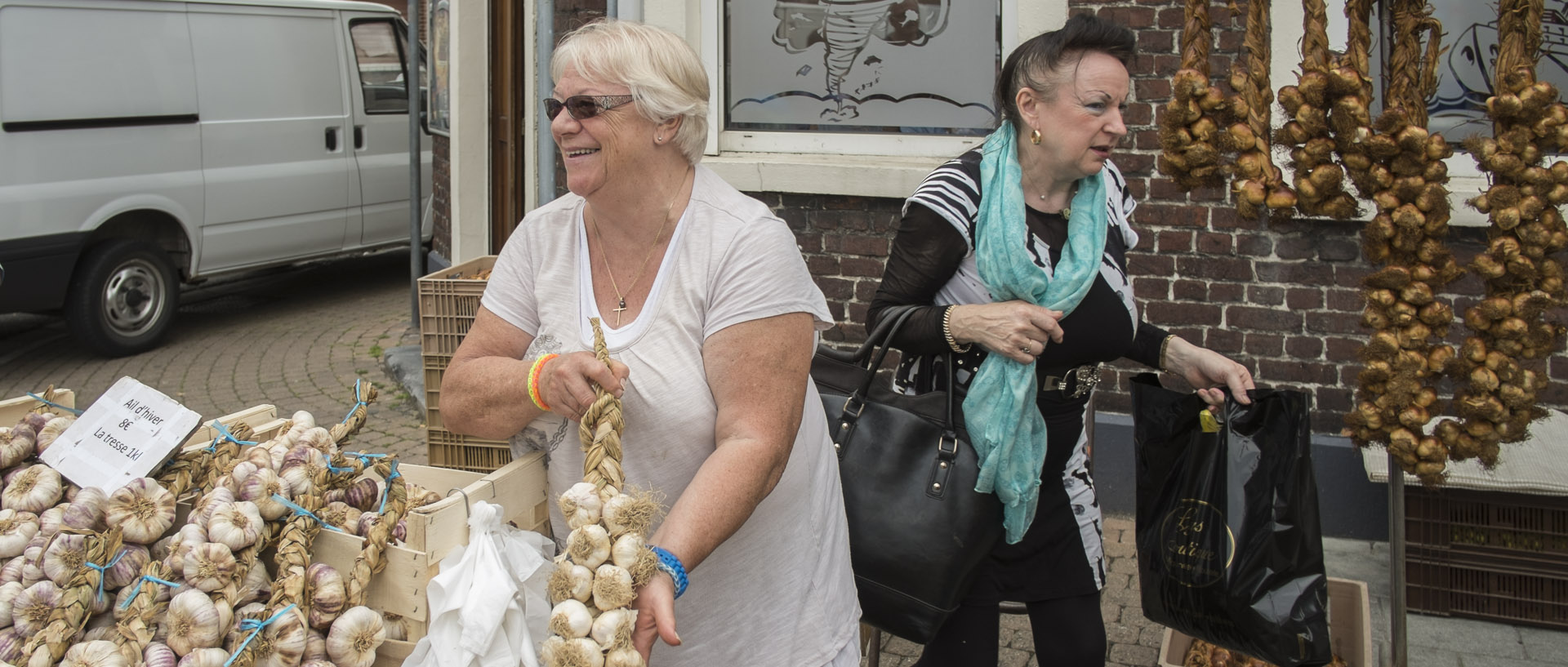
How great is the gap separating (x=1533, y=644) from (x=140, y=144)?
25.7 feet

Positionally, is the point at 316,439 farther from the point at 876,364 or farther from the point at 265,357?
the point at 265,357

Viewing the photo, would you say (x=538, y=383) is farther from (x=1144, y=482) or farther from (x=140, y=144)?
(x=140, y=144)

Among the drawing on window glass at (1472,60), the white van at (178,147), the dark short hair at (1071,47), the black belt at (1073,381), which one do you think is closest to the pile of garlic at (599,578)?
the black belt at (1073,381)

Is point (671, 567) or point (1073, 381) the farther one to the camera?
point (1073, 381)

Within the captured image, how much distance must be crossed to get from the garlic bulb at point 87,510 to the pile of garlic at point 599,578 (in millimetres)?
842

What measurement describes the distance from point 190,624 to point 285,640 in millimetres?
135

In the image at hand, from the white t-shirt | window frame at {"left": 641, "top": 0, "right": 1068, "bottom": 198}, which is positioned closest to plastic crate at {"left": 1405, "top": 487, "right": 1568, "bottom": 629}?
window frame at {"left": 641, "top": 0, "right": 1068, "bottom": 198}

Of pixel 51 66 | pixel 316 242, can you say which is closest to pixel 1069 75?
pixel 51 66

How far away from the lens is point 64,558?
6.47ft

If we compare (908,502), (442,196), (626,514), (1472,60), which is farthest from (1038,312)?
(442,196)

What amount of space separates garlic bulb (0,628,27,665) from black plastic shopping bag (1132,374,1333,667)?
2.25 meters

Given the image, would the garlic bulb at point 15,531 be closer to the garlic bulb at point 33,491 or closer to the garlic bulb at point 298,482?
the garlic bulb at point 33,491

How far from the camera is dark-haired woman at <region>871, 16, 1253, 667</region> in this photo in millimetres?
2646

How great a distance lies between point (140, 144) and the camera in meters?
7.89
